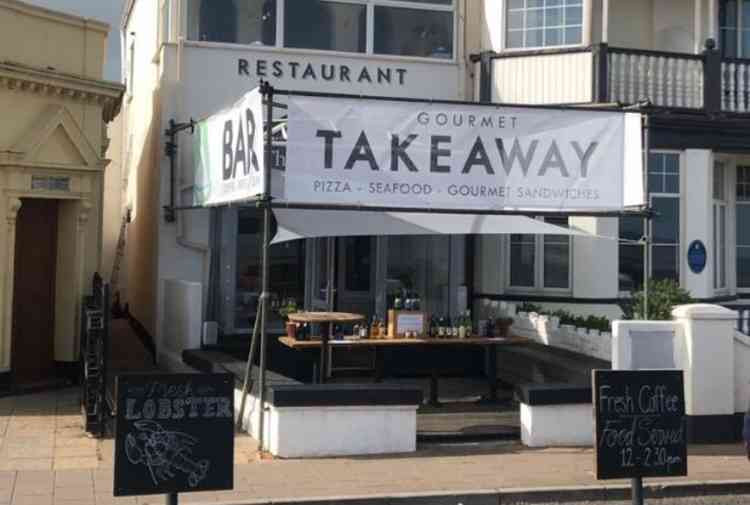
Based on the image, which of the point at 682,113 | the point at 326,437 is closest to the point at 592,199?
the point at 326,437

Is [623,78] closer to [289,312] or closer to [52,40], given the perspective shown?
[289,312]

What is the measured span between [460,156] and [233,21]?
20.7 feet

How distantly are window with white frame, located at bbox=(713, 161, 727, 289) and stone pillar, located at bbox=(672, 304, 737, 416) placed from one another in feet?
19.6

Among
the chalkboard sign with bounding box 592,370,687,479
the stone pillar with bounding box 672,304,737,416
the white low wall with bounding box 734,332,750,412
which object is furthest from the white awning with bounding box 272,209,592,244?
the chalkboard sign with bounding box 592,370,687,479

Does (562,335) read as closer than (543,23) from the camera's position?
Yes

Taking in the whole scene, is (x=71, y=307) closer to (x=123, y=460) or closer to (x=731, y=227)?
(x=123, y=460)

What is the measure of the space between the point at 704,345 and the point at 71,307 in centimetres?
840

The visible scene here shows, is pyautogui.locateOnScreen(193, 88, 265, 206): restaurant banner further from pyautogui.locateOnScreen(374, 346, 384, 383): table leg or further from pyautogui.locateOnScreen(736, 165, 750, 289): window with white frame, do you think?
pyautogui.locateOnScreen(736, 165, 750, 289): window with white frame

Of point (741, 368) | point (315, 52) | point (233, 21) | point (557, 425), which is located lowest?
point (557, 425)

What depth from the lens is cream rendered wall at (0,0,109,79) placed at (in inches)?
488

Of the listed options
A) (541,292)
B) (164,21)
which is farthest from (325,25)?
(541,292)

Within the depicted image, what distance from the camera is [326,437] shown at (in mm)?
9109

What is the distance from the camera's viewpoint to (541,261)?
14.6 meters

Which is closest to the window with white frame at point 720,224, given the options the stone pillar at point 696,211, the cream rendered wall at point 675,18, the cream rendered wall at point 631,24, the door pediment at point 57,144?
the stone pillar at point 696,211
